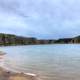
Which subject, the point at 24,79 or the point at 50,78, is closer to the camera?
the point at 24,79

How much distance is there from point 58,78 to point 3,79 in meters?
4.91

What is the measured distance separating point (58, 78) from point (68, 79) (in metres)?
0.91

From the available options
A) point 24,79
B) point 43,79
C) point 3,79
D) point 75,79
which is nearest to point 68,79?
point 75,79

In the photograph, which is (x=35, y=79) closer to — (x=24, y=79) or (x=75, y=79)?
(x=24, y=79)

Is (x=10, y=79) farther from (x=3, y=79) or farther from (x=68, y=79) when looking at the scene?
(x=68, y=79)

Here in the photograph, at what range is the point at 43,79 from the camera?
1961 centimetres

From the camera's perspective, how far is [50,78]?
20.1 m

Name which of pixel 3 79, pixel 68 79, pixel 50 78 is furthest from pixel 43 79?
pixel 3 79

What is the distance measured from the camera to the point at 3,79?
1794cm

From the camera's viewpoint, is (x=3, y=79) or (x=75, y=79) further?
(x=75, y=79)

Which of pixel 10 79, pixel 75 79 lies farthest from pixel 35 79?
pixel 75 79

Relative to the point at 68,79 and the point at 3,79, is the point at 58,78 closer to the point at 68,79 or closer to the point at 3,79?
the point at 68,79

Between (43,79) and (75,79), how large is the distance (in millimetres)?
2647

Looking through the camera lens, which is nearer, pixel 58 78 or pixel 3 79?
pixel 3 79
